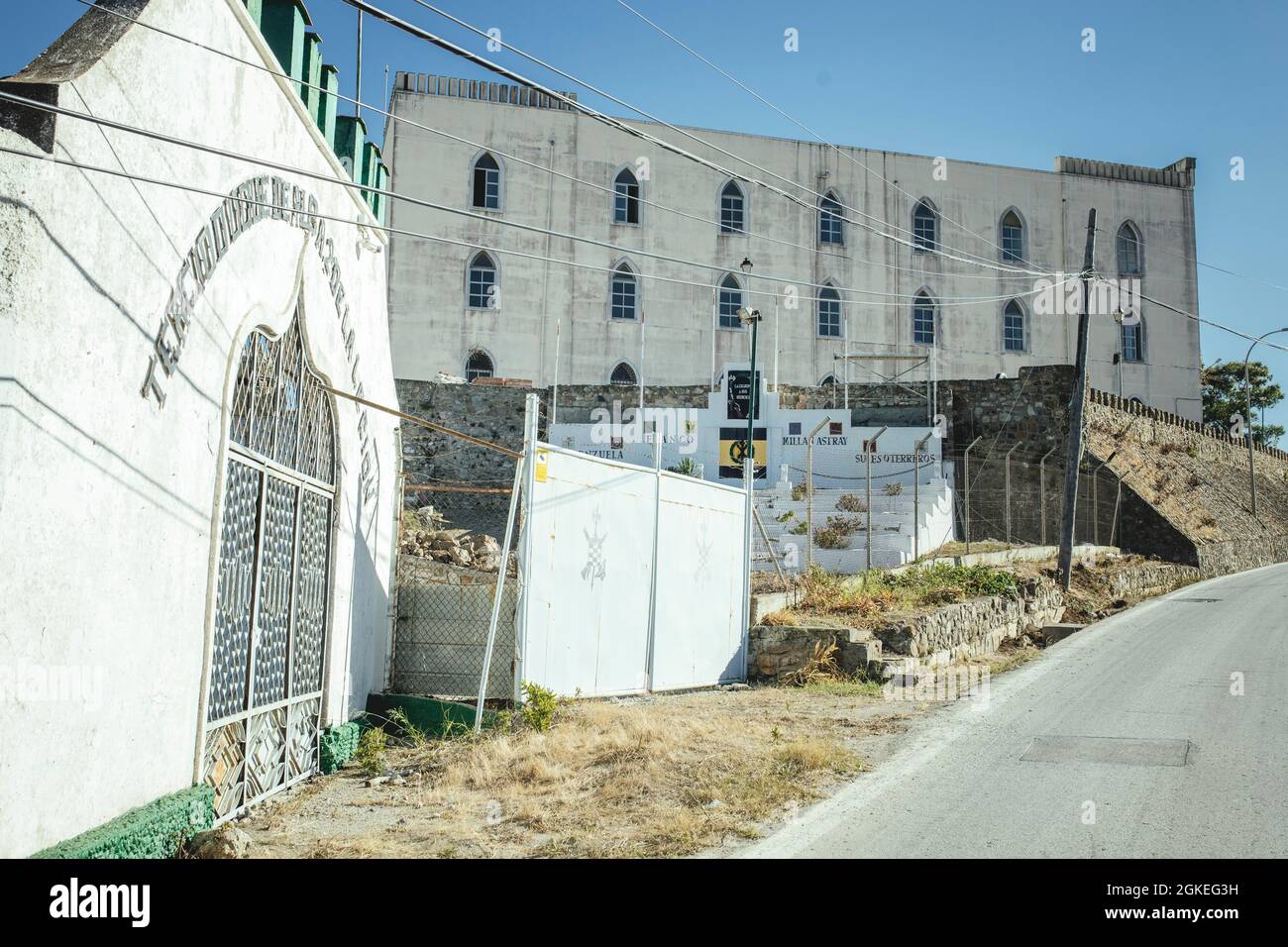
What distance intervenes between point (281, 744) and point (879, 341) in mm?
34917

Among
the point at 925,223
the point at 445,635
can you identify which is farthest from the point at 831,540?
the point at 925,223

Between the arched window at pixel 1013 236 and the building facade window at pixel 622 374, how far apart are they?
16.2 m

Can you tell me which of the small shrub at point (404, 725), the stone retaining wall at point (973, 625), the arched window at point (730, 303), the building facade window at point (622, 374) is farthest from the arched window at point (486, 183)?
the small shrub at point (404, 725)

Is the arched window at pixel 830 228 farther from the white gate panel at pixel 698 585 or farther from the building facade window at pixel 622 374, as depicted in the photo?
the white gate panel at pixel 698 585

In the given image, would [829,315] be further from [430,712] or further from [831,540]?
[430,712]

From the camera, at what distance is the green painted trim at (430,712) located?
10281 millimetres

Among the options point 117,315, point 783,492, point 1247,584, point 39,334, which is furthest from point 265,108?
point 1247,584

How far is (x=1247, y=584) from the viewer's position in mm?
25719

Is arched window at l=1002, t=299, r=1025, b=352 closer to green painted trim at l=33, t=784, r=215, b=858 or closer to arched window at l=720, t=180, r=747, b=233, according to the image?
arched window at l=720, t=180, r=747, b=233

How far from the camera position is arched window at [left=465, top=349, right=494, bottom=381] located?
122 feet

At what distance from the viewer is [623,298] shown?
38438 mm

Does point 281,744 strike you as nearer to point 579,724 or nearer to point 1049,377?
point 579,724

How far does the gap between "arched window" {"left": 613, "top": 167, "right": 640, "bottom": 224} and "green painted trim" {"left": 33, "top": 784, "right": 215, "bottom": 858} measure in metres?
33.5

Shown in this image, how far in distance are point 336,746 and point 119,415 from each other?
16.0 feet
